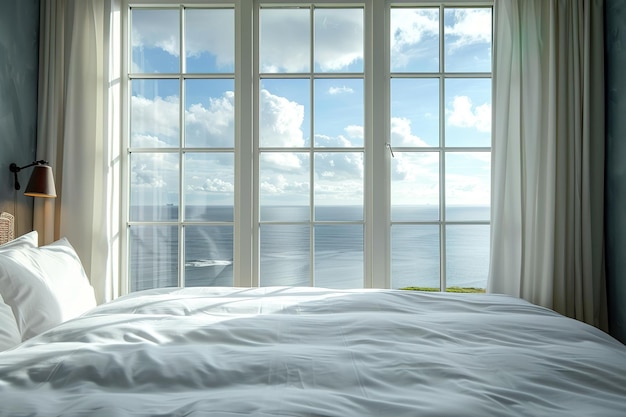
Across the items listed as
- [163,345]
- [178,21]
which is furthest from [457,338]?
[178,21]

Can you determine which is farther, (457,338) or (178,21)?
(178,21)

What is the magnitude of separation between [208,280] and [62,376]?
203cm

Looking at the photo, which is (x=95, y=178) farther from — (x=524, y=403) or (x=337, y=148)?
(x=524, y=403)

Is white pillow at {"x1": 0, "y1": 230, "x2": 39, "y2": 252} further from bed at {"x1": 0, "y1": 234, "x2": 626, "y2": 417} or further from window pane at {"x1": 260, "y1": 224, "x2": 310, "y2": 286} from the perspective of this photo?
window pane at {"x1": 260, "y1": 224, "x2": 310, "y2": 286}

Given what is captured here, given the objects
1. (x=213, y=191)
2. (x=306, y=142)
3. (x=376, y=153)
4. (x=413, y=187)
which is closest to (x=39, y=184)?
(x=213, y=191)

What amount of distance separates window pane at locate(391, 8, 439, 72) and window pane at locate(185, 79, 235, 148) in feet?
3.84

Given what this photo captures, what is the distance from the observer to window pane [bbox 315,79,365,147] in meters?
3.19

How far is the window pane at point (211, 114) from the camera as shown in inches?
125

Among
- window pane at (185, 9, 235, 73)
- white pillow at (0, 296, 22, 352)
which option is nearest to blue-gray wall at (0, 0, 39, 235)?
window pane at (185, 9, 235, 73)

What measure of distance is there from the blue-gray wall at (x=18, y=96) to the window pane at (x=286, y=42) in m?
1.42

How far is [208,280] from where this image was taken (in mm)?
3193

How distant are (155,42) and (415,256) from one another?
2311 mm

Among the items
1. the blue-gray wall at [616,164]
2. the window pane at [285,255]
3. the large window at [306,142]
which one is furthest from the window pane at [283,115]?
the blue-gray wall at [616,164]

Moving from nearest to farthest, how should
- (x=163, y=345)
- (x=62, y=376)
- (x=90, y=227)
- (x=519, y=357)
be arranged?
(x=62, y=376) → (x=519, y=357) → (x=163, y=345) → (x=90, y=227)
